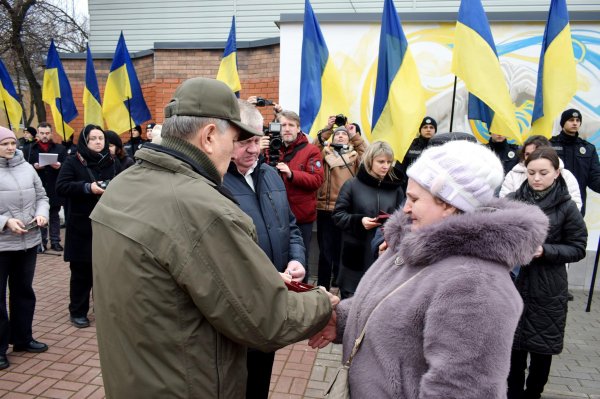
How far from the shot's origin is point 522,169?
430 centimetres

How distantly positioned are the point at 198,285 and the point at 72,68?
35.2ft

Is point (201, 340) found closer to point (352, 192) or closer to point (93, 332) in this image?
point (352, 192)

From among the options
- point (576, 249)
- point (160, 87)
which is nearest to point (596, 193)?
point (576, 249)

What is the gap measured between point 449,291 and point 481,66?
12.8 feet

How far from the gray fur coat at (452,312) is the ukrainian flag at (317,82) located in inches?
176

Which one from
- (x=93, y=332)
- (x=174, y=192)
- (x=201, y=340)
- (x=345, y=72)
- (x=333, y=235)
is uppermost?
(x=345, y=72)

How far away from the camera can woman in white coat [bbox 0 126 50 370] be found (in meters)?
3.80

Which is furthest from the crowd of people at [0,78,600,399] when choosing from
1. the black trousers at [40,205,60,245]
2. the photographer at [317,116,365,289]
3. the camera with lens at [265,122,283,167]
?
the black trousers at [40,205,60,245]

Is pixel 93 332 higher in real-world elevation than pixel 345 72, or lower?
lower

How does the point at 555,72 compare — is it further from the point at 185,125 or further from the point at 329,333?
the point at 185,125

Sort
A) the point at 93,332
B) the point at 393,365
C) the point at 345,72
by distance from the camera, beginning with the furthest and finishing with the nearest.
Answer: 1. the point at 345,72
2. the point at 93,332
3. the point at 393,365

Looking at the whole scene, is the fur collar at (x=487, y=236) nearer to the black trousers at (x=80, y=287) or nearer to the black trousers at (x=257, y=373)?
the black trousers at (x=257, y=373)

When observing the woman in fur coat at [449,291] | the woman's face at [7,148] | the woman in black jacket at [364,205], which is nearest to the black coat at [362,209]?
the woman in black jacket at [364,205]

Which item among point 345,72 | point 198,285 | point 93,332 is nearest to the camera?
point 198,285
